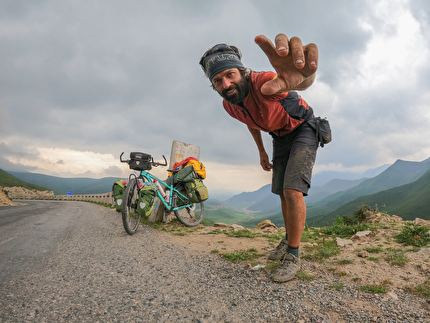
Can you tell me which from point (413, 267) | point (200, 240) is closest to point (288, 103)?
point (413, 267)

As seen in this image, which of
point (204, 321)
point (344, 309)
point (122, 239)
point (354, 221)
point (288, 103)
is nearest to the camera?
point (204, 321)

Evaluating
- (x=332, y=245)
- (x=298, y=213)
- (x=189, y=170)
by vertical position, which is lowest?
(x=332, y=245)

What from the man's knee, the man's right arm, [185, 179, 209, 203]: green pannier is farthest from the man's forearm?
[185, 179, 209, 203]: green pannier

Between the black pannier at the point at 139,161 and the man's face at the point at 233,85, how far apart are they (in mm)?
3249

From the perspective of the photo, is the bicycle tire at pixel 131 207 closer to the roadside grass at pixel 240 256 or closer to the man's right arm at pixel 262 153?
the roadside grass at pixel 240 256

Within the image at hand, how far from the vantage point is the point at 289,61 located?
5.68ft

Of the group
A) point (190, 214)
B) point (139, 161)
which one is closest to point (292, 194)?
point (139, 161)

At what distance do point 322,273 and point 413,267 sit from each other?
3.30 ft

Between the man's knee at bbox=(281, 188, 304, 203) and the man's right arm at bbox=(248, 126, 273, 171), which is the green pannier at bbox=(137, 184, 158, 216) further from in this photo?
the man's knee at bbox=(281, 188, 304, 203)

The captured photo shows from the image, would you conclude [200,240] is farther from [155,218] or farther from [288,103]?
[288,103]

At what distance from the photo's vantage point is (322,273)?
7.80 feet

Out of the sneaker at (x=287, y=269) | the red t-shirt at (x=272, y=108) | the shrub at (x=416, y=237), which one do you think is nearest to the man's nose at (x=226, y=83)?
the red t-shirt at (x=272, y=108)

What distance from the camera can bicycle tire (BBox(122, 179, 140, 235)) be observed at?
176 inches

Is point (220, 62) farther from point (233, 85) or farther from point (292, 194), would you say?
point (292, 194)
